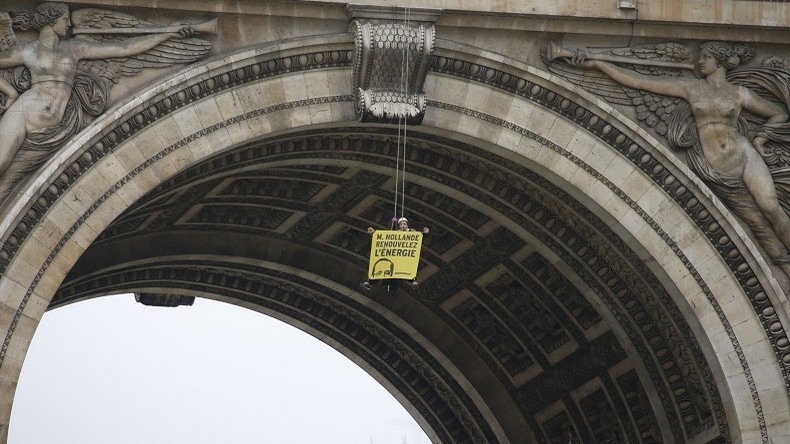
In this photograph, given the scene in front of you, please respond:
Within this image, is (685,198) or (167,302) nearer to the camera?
(685,198)

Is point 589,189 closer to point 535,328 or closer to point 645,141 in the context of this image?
point 645,141

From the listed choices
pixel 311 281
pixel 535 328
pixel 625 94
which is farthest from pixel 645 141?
pixel 311 281

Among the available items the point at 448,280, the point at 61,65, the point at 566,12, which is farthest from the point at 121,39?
the point at 448,280

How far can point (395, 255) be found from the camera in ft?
→ 81.7

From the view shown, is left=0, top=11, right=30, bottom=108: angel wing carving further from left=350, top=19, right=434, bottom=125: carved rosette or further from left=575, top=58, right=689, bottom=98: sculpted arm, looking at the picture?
left=575, top=58, right=689, bottom=98: sculpted arm

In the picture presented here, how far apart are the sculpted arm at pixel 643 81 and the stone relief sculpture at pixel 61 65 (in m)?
4.74

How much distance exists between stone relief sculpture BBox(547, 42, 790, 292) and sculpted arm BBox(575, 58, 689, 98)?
12mm

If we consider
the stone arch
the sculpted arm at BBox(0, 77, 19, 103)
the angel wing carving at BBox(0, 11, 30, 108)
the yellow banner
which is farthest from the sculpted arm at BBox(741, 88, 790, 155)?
the sculpted arm at BBox(0, 77, 19, 103)

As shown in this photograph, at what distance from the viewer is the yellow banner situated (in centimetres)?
2488

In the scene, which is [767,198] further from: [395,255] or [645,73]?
[395,255]

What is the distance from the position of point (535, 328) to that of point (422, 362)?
237 cm

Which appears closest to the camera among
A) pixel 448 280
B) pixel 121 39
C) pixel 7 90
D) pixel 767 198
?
pixel 7 90

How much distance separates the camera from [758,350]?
1016 inches

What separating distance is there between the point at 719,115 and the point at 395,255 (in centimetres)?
436
